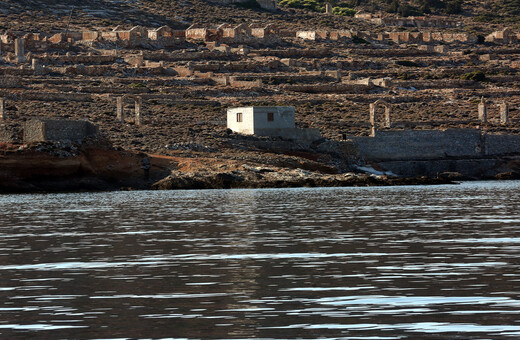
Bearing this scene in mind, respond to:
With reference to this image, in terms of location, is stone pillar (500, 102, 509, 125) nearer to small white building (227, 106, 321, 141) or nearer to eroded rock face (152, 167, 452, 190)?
small white building (227, 106, 321, 141)

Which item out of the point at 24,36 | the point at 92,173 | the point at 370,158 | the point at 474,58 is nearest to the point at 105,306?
the point at 92,173

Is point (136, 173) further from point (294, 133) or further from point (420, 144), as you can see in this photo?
point (420, 144)

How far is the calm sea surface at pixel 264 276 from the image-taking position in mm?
11586

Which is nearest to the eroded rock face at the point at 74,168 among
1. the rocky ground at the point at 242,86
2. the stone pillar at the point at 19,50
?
the rocky ground at the point at 242,86

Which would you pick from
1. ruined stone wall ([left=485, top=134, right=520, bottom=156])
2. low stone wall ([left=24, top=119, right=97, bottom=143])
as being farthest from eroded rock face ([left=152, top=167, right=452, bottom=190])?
ruined stone wall ([left=485, top=134, right=520, bottom=156])

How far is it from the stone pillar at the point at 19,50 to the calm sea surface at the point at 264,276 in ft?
258

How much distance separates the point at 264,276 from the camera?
635 inches

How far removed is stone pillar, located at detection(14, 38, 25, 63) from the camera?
10825 cm

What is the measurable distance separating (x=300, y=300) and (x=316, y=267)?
12.6ft

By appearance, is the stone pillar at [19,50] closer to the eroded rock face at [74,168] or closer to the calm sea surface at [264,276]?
the eroded rock face at [74,168]

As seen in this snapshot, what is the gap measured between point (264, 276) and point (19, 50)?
9784 cm

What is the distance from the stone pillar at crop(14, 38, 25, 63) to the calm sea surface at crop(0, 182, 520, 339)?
258ft

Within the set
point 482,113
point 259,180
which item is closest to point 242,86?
point 482,113

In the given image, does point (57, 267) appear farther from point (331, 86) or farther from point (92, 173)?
point (331, 86)
